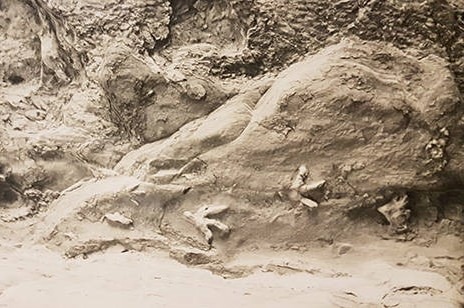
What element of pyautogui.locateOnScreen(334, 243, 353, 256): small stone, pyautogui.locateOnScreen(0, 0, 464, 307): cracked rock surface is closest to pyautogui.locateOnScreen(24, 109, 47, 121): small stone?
pyautogui.locateOnScreen(0, 0, 464, 307): cracked rock surface

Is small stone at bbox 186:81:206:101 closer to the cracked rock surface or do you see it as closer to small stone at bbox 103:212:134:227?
the cracked rock surface

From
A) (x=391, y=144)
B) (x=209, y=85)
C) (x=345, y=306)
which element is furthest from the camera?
(x=209, y=85)

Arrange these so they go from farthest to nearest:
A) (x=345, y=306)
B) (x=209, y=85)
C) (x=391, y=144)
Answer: (x=209, y=85) → (x=391, y=144) → (x=345, y=306)

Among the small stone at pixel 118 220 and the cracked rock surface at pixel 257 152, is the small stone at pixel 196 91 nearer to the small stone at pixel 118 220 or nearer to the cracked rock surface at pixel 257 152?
the cracked rock surface at pixel 257 152

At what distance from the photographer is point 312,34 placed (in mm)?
1376

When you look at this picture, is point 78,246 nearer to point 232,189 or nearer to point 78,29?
point 232,189

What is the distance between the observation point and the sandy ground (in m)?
1.23

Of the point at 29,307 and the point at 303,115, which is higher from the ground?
the point at 303,115

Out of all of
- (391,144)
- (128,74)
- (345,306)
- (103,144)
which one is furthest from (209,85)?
(345,306)

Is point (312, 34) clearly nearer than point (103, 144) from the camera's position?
Yes

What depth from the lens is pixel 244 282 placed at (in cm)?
132

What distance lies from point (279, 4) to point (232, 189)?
1.55ft

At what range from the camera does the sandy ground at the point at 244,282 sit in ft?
4.04

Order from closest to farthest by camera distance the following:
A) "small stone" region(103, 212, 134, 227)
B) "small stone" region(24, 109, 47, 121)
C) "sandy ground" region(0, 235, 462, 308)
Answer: "sandy ground" region(0, 235, 462, 308)
"small stone" region(103, 212, 134, 227)
"small stone" region(24, 109, 47, 121)
